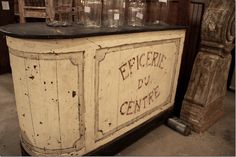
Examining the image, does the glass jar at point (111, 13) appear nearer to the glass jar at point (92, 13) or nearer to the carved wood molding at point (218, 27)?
the glass jar at point (92, 13)

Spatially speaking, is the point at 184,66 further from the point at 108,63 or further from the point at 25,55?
the point at 25,55

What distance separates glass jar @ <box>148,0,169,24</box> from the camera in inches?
79.3

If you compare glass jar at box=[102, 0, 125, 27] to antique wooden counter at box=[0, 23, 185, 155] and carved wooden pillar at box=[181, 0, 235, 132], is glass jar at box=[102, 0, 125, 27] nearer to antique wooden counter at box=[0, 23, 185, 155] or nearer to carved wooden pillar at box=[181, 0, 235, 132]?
antique wooden counter at box=[0, 23, 185, 155]

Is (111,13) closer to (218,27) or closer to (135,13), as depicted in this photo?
(135,13)

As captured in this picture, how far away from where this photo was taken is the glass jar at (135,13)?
68.4 inches

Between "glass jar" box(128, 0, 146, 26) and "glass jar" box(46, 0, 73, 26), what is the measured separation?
49cm

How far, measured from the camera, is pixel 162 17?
2043mm

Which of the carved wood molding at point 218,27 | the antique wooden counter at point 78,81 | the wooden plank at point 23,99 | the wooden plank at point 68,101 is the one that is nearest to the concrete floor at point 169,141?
the antique wooden counter at point 78,81

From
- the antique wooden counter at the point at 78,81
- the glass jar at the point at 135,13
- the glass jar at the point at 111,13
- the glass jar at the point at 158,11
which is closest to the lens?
the antique wooden counter at the point at 78,81

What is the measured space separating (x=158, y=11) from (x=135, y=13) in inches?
14.3

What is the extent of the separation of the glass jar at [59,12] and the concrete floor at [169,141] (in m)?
1.06

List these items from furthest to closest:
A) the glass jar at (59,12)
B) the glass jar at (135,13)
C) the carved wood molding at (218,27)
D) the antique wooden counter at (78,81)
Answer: the carved wood molding at (218,27) → the glass jar at (135,13) → the glass jar at (59,12) → the antique wooden counter at (78,81)

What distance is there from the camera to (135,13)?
1.77m

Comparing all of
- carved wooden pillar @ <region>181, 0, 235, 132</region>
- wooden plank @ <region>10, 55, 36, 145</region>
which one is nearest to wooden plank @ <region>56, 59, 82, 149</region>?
wooden plank @ <region>10, 55, 36, 145</region>
